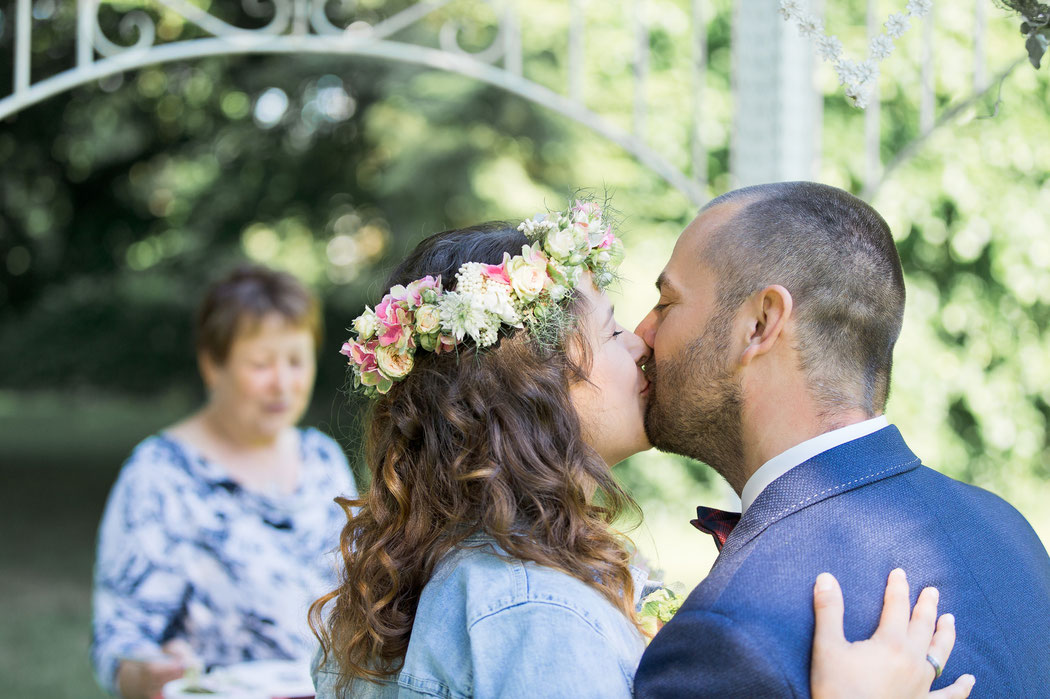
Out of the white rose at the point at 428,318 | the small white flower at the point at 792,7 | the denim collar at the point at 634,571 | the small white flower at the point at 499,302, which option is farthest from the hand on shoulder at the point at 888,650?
the small white flower at the point at 792,7

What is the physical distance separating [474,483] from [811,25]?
3.54ft

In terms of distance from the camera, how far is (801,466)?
1841 mm

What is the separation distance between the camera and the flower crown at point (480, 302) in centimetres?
190

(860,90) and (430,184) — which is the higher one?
(430,184)

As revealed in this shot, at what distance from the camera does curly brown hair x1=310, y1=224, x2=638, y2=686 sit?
187 centimetres

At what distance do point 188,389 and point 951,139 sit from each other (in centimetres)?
886

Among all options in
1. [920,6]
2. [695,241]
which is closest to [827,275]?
[695,241]

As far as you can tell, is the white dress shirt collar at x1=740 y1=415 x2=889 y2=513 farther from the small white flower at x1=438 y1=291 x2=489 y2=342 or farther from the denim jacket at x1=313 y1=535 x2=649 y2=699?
the small white flower at x1=438 y1=291 x2=489 y2=342

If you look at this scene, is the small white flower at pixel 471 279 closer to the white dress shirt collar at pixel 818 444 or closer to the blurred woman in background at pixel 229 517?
the white dress shirt collar at pixel 818 444

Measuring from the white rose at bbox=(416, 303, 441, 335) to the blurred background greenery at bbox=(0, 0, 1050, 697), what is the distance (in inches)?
48.8

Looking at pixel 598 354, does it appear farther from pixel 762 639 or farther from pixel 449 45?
pixel 449 45

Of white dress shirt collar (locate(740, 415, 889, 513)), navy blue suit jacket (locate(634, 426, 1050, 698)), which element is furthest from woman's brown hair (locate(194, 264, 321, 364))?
navy blue suit jacket (locate(634, 426, 1050, 698))

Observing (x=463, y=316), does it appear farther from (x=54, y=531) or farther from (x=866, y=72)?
(x=54, y=531)

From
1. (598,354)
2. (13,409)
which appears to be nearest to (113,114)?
(598,354)
